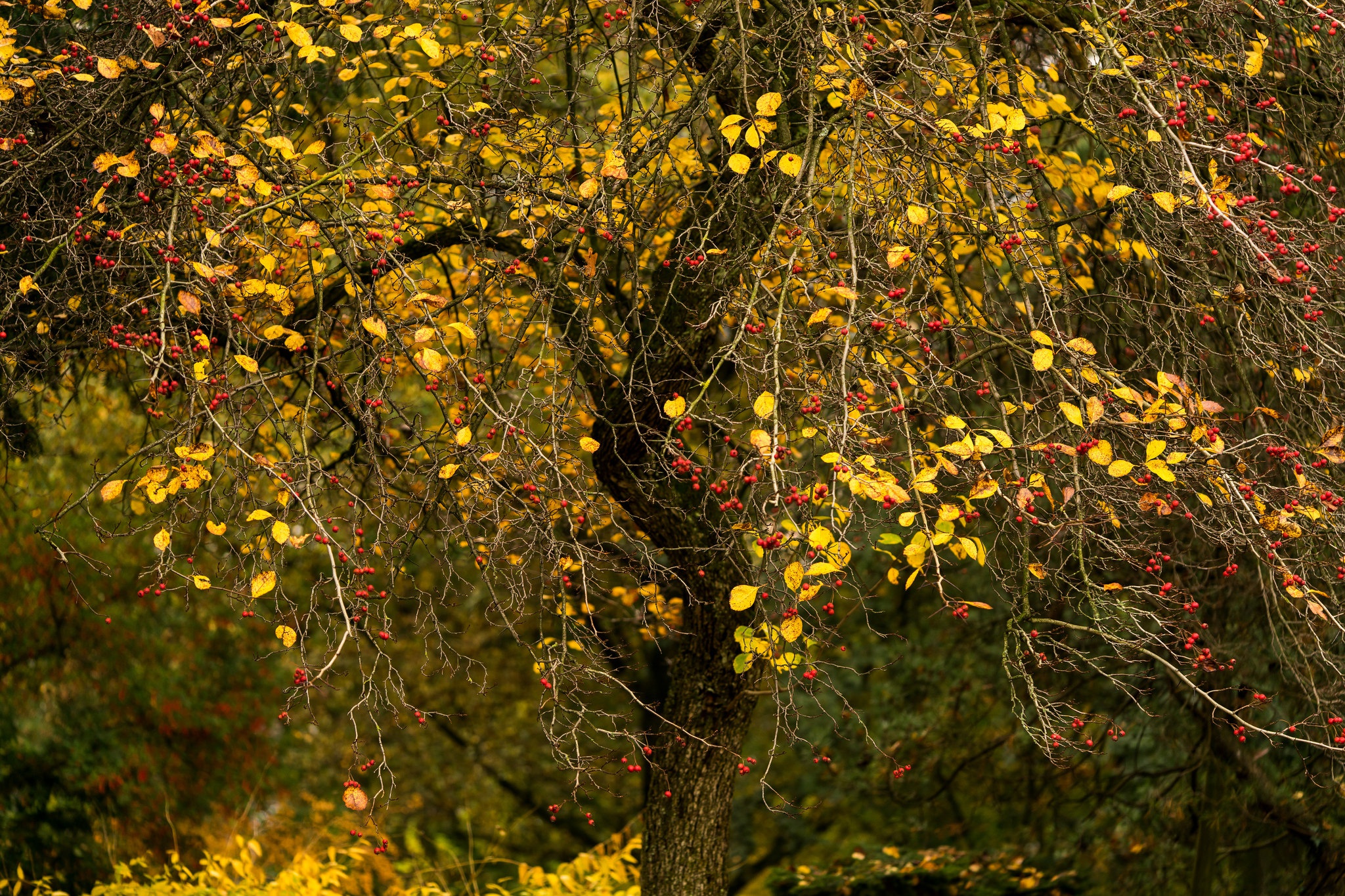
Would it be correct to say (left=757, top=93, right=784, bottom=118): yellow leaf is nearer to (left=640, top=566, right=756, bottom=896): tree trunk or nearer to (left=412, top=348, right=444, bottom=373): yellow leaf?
(left=412, top=348, right=444, bottom=373): yellow leaf

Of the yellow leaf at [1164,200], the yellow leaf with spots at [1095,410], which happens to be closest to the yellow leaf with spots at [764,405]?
the yellow leaf with spots at [1095,410]

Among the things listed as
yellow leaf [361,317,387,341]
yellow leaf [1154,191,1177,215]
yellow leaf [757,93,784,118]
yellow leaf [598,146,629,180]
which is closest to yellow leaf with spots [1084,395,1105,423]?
yellow leaf [1154,191,1177,215]

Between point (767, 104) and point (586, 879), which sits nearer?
point (767, 104)

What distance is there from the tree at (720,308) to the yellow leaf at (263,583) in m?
0.01

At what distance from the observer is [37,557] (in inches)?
351

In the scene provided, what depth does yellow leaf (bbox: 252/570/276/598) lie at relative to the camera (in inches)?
109

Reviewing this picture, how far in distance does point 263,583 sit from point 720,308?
1.48 meters

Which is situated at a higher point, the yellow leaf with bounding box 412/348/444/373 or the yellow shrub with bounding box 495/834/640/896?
the yellow leaf with bounding box 412/348/444/373

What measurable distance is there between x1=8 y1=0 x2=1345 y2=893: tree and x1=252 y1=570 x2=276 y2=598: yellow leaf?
14 mm

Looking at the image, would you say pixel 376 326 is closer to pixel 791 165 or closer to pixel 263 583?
pixel 263 583

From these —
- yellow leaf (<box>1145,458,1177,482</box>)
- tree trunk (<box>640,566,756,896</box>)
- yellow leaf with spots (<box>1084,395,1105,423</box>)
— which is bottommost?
tree trunk (<box>640,566,756,896</box>)

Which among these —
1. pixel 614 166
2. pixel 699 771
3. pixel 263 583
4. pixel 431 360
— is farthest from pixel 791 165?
pixel 699 771

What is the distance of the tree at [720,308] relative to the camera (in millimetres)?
3057

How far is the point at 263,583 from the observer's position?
111 inches
